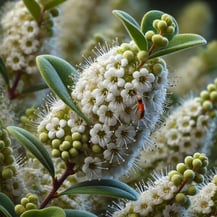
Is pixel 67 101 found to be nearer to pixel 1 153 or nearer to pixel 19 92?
pixel 1 153

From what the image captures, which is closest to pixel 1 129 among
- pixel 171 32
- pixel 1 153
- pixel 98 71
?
pixel 1 153

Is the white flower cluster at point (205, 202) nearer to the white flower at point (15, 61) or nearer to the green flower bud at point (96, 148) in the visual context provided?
the green flower bud at point (96, 148)

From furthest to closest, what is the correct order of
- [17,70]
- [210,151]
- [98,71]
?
[210,151]
[17,70]
[98,71]

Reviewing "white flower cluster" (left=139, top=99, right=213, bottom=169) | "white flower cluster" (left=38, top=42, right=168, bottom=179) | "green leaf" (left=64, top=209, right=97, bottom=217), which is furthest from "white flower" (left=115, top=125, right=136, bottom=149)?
"white flower cluster" (left=139, top=99, right=213, bottom=169)

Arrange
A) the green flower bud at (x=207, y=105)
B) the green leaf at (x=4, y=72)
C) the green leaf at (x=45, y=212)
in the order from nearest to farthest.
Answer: the green leaf at (x=45, y=212) < the green leaf at (x=4, y=72) < the green flower bud at (x=207, y=105)

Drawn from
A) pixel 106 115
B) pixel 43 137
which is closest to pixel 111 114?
pixel 106 115

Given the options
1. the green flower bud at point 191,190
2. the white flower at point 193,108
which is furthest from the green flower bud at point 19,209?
the white flower at point 193,108

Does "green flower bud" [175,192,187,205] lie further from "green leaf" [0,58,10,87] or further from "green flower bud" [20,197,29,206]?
"green leaf" [0,58,10,87]
